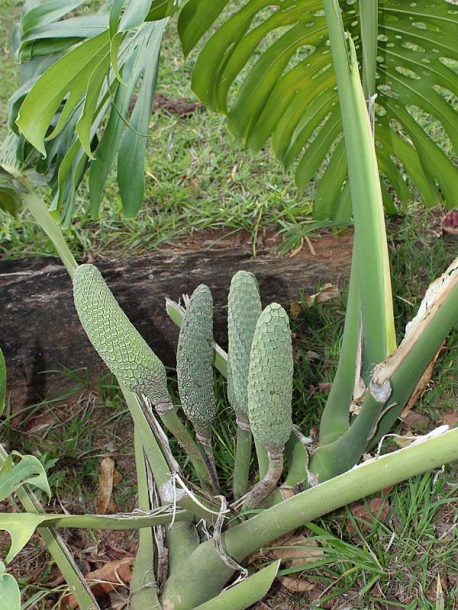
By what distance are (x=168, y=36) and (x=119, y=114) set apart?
196cm

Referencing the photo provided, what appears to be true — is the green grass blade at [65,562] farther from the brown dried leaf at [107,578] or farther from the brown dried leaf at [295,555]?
the brown dried leaf at [295,555]

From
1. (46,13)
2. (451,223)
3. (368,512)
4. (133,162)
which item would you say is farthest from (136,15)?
(451,223)

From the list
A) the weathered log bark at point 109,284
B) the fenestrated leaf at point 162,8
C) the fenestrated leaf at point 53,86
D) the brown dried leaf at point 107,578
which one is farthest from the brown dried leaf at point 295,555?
the fenestrated leaf at point 162,8

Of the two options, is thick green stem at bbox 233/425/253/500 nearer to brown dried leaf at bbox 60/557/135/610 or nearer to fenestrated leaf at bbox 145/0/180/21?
brown dried leaf at bbox 60/557/135/610

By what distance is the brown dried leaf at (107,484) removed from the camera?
54.4 inches

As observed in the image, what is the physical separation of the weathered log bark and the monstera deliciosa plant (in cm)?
22

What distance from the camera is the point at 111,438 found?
4.99 feet

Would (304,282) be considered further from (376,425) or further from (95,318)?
(95,318)

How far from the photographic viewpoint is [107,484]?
142cm

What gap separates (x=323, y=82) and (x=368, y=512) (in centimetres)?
97

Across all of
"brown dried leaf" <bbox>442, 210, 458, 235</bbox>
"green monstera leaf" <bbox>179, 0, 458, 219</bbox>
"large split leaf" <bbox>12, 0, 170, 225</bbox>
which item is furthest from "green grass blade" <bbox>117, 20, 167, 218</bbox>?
"brown dried leaf" <bbox>442, 210, 458, 235</bbox>

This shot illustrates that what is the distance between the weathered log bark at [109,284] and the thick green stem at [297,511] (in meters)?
0.64

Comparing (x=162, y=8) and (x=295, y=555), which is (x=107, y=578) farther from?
(x=162, y=8)

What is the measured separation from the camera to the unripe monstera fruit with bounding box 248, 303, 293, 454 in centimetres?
83
